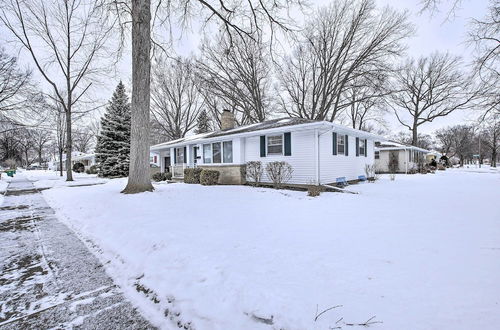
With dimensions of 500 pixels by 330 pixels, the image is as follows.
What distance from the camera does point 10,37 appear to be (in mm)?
15117

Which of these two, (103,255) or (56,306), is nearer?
(56,306)

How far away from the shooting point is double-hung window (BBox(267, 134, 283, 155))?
36.9ft

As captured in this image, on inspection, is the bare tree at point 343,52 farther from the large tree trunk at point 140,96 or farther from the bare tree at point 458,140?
the bare tree at point 458,140

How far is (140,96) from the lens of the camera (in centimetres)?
836

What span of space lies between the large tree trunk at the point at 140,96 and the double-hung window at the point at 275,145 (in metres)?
5.88

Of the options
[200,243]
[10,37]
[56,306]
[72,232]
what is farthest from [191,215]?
[10,37]

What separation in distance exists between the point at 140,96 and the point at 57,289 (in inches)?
289

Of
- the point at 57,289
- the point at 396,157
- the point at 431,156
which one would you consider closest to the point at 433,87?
the point at 396,157

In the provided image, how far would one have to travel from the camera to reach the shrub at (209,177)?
12289 mm

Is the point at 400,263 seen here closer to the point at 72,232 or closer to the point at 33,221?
the point at 72,232

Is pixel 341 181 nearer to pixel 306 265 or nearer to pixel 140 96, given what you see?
pixel 306 265

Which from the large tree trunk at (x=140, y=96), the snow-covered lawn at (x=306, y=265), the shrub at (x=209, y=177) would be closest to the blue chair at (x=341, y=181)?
the snow-covered lawn at (x=306, y=265)

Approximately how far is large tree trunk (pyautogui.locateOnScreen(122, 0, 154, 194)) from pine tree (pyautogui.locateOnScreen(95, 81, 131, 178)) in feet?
47.4

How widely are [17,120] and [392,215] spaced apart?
23.3m
